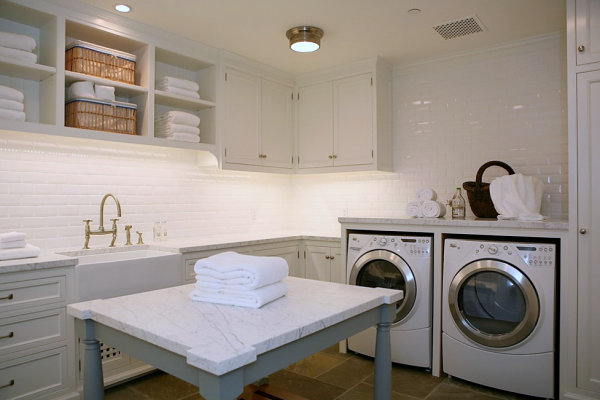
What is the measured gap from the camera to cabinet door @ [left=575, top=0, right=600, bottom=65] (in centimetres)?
255

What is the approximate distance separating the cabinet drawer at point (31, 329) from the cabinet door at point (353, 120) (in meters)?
2.71

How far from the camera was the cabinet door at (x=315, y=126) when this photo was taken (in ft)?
14.4

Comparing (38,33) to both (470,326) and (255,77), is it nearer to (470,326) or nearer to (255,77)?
(255,77)

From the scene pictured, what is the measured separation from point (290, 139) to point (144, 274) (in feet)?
7.28

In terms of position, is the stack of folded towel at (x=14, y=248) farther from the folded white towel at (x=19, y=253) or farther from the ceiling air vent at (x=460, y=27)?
the ceiling air vent at (x=460, y=27)

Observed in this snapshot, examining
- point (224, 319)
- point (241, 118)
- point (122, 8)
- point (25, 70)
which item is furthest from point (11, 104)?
point (224, 319)

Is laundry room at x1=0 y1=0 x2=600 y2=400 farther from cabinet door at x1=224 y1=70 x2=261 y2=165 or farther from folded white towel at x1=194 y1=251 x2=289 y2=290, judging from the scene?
folded white towel at x1=194 y1=251 x2=289 y2=290

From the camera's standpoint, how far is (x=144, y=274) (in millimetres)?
2938

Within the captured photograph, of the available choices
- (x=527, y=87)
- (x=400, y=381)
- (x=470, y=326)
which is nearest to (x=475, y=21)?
(x=527, y=87)

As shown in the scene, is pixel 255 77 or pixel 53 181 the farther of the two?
pixel 255 77

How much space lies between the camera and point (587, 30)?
259 cm

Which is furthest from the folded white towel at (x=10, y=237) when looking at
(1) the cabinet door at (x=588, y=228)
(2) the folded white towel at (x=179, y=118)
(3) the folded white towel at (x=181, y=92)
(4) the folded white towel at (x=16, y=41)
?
(1) the cabinet door at (x=588, y=228)

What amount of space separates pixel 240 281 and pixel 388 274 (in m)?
2.06

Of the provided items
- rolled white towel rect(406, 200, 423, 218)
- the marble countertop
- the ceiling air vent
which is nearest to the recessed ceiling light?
the marble countertop
